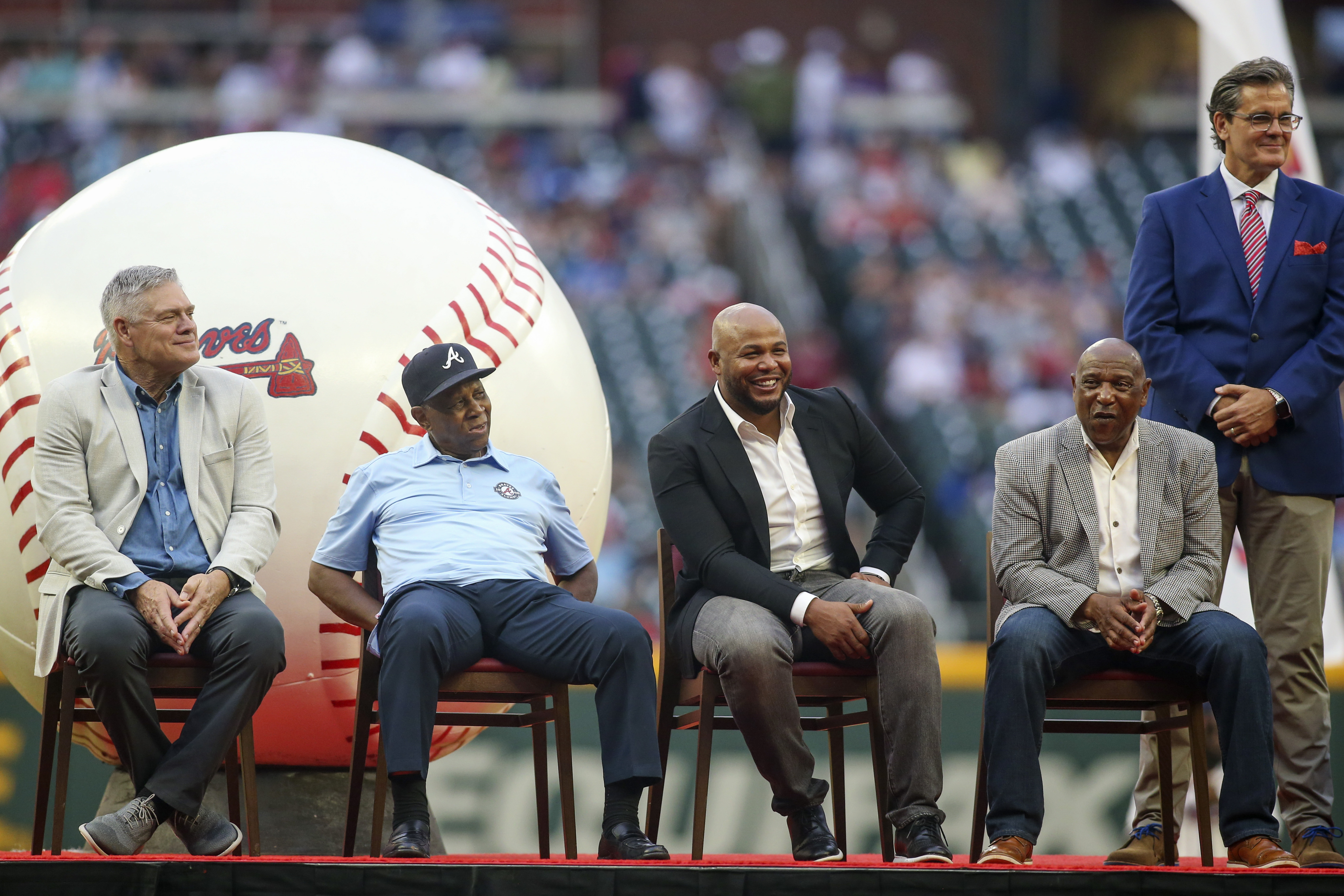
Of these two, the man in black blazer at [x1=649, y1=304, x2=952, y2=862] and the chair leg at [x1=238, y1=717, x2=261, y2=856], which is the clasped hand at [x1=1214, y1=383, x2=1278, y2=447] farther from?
the chair leg at [x1=238, y1=717, x2=261, y2=856]

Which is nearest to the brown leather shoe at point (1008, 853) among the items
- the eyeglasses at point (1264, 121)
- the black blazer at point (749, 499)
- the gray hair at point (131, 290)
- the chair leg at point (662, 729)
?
the black blazer at point (749, 499)

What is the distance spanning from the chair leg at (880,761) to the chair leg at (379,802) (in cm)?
137

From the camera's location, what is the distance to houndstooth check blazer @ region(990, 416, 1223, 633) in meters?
5.00

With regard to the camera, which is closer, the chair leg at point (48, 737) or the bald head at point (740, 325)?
the chair leg at point (48, 737)

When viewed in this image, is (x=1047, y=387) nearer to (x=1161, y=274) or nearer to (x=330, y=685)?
(x=1161, y=274)

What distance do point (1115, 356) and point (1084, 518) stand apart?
0.48 m

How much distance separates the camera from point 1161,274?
5410 millimetres

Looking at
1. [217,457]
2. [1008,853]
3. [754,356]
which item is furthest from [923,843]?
[217,457]

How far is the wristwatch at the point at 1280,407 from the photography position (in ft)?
16.9

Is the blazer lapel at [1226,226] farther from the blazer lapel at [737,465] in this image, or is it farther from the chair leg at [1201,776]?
the blazer lapel at [737,465]

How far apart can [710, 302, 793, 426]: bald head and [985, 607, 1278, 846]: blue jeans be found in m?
1.02

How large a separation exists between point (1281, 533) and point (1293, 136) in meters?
2.14

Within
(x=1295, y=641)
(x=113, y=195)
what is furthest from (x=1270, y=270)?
(x=113, y=195)

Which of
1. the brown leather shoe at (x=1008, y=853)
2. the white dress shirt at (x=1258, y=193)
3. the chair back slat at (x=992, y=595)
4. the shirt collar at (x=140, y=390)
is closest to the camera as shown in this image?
the brown leather shoe at (x=1008, y=853)
